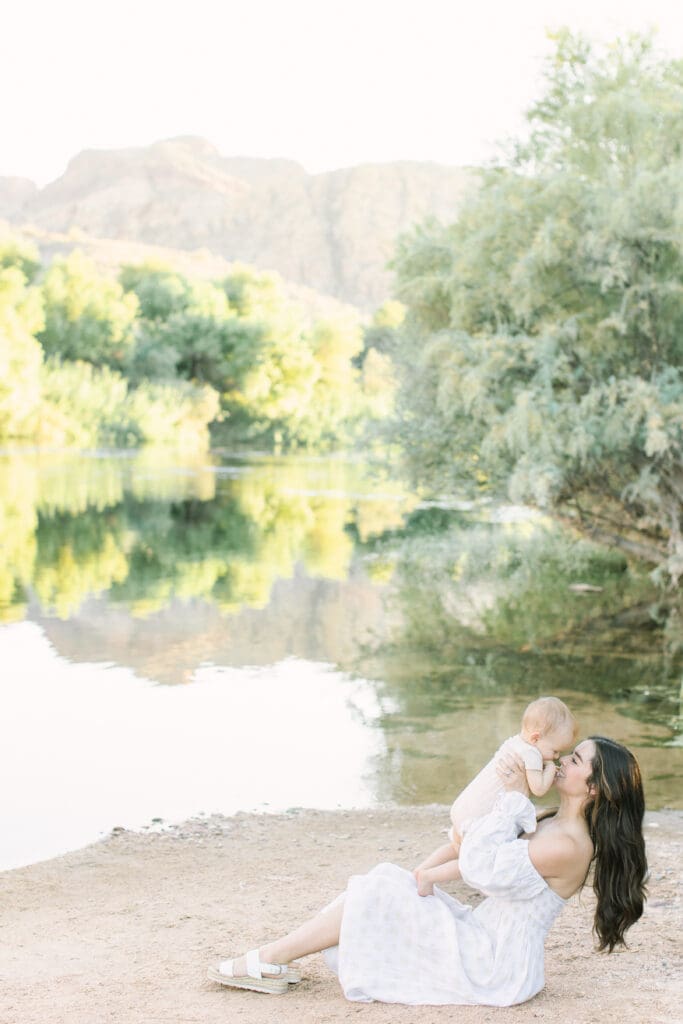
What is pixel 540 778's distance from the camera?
424 centimetres

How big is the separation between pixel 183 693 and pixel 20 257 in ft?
180

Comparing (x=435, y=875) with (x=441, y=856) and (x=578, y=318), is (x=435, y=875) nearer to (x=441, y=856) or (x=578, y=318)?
(x=441, y=856)

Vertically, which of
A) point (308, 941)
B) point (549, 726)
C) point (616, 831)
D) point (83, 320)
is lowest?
point (308, 941)

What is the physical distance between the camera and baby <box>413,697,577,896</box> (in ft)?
13.8

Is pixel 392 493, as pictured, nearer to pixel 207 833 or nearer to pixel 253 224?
pixel 207 833

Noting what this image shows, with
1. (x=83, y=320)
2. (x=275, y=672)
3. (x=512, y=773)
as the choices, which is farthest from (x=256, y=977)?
(x=83, y=320)

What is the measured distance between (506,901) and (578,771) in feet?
1.89

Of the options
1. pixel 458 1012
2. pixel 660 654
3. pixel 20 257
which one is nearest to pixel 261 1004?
pixel 458 1012

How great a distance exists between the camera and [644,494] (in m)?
14.4

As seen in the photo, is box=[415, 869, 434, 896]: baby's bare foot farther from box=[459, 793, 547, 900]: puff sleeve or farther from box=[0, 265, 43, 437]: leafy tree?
box=[0, 265, 43, 437]: leafy tree

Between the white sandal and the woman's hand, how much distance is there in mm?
1110

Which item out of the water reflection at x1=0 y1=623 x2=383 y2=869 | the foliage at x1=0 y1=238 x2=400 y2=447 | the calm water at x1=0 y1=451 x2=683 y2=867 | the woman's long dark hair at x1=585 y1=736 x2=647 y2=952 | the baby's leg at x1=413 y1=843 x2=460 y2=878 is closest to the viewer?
the woman's long dark hair at x1=585 y1=736 x2=647 y2=952

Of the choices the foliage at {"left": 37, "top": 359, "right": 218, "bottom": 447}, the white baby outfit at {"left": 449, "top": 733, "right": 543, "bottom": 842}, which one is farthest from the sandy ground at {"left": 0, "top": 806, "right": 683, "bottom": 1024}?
the foliage at {"left": 37, "top": 359, "right": 218, "bottom": 447}

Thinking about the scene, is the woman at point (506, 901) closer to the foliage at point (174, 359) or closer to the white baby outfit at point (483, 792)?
the white baby outfit at point (483, 792)
